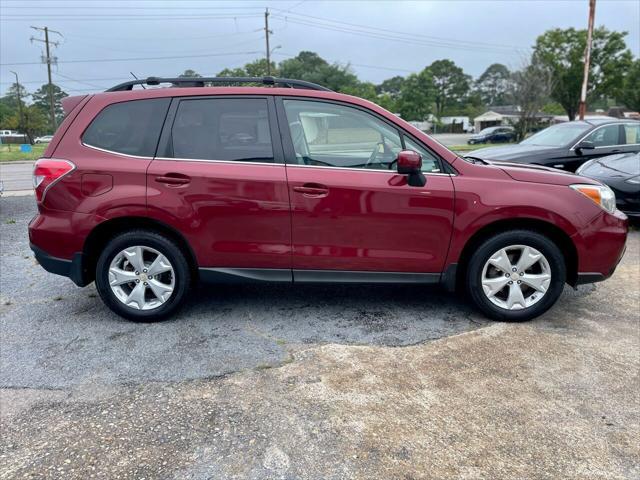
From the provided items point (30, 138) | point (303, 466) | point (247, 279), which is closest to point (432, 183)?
point (247, 279)

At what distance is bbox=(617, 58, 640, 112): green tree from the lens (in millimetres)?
44156

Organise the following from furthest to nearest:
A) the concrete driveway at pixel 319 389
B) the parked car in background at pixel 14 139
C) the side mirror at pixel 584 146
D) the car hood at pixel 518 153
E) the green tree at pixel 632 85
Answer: the parked car in background at pixel 14 139, the green tree at pixel 632 85, the side mirror at pixel 584 146, the car hood at pixel 518 153, the concrete driveway at pixel 319 389

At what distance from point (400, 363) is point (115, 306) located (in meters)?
2.21

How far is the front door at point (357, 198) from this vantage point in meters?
3.74

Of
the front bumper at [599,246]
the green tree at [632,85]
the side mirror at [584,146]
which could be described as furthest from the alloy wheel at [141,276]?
the green tree at [632,85]

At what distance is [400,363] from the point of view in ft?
10.8

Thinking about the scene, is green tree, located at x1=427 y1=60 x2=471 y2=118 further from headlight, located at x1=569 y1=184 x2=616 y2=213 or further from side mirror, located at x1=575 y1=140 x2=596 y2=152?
headlight, located at x1=569 y1=184 x2=616 y2=213

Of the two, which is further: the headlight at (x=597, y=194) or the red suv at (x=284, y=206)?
the headlight at (x=597, y=194)

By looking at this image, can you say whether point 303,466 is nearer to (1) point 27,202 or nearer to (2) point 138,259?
(2) point 138,259

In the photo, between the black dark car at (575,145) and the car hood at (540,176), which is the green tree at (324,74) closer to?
the black dark car at (575,145)

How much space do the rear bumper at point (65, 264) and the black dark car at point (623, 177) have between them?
21.7 feet

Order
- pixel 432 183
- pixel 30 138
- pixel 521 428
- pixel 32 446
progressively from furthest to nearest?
pixel 30 138 < pixel 432 183 < pixel 521 428 < pixel 32 446

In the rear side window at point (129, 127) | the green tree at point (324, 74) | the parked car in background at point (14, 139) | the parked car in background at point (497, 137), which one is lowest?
the rear side window at point (129, 127)

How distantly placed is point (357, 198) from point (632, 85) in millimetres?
50944
